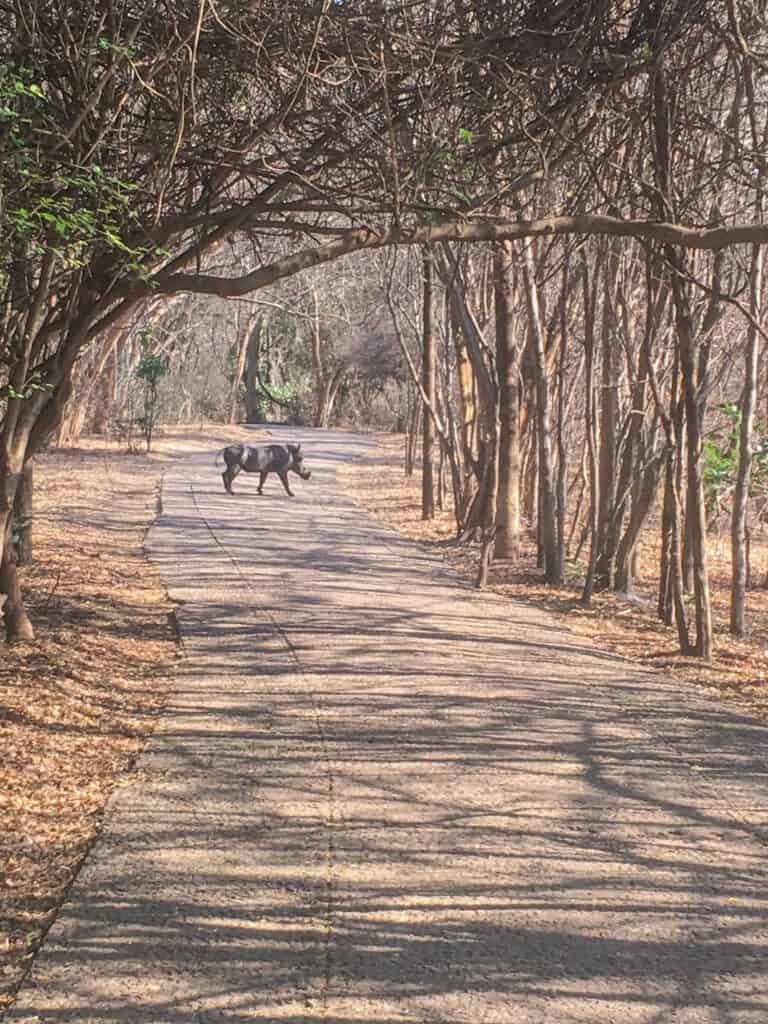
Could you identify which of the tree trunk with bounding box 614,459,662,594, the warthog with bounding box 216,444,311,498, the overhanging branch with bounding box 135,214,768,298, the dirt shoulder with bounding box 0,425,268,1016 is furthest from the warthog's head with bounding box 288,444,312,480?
the overhanging branch with bounding box 135,214,768,298

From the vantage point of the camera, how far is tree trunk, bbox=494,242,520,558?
1684 cm

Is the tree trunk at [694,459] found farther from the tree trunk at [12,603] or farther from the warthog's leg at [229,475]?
the warthog's leg at [229,475]

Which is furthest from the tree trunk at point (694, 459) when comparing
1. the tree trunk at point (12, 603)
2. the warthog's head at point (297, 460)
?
the warthog's head at point (297, 460)

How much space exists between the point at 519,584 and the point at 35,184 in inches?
370

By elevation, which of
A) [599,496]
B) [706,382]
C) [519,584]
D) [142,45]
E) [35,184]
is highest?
[142,45]

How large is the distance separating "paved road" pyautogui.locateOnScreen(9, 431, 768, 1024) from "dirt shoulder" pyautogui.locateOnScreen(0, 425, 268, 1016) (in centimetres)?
19

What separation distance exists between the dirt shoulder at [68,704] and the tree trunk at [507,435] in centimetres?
485

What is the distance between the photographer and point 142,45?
25.4ft

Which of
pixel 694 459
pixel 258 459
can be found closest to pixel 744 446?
pixel 694 459

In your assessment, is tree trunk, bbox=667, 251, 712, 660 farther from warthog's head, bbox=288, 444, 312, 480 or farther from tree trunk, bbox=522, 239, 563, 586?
warthog's head, bbox=288, 444, 312, 480

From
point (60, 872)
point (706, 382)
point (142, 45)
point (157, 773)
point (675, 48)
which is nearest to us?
point (60, 872)

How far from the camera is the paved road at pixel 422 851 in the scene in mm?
4223

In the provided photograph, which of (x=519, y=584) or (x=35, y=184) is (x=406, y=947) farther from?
(x=519, y=584)

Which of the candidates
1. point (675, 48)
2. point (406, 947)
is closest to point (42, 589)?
point (675, 48)
